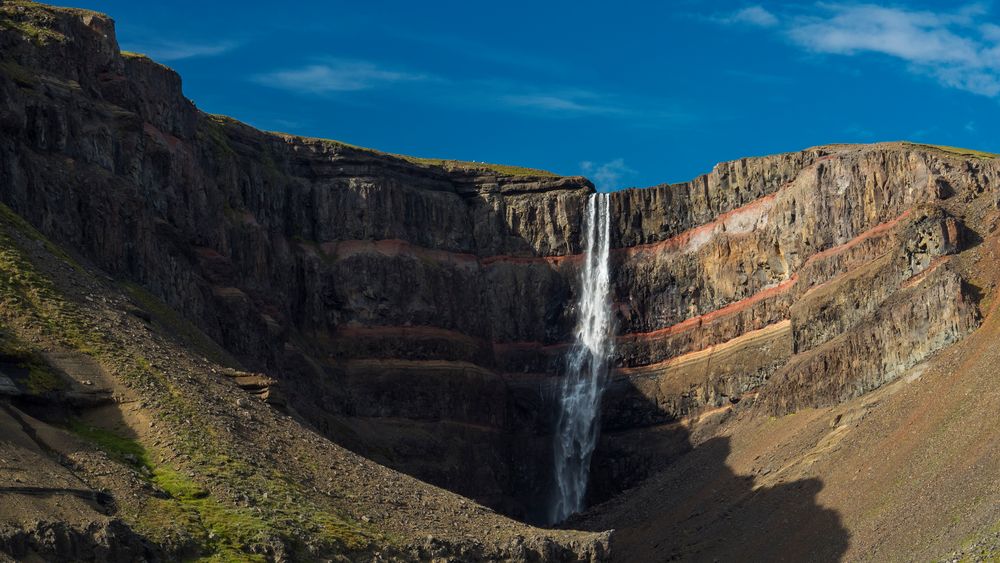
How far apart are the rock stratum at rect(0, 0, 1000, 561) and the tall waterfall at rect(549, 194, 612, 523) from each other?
46.0 inches

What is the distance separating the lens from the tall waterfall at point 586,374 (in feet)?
434

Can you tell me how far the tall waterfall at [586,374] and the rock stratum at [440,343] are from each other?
3.84 feet

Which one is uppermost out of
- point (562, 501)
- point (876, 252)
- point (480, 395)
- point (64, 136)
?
point (64, 136)

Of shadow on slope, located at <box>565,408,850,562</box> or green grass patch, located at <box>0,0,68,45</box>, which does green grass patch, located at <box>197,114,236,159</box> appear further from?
shadow on slope, located at <box>565,408,850,562</box>

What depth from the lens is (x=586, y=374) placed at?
454ft

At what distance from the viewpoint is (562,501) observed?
131 metres

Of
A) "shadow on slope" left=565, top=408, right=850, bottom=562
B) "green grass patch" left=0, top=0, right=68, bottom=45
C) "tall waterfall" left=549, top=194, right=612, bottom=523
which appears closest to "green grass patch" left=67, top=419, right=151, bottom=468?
"green grass patch" left=0, top=0, right=68, bottom=45

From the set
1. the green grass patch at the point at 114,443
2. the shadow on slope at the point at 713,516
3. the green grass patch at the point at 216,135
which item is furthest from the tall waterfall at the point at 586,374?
the green grass patch at the point at 114,443

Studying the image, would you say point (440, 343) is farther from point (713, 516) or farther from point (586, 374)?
point (713, 516)

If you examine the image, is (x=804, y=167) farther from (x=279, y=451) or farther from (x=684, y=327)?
(x=279, y=451)

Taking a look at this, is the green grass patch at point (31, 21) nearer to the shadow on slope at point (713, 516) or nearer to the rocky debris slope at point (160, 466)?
the rocky debris slope at point (160, 466)

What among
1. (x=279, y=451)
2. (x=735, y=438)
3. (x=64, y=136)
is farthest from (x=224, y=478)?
(x=735, y=438)

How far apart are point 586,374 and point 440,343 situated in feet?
42.1

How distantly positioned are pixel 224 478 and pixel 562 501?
2455 inches
